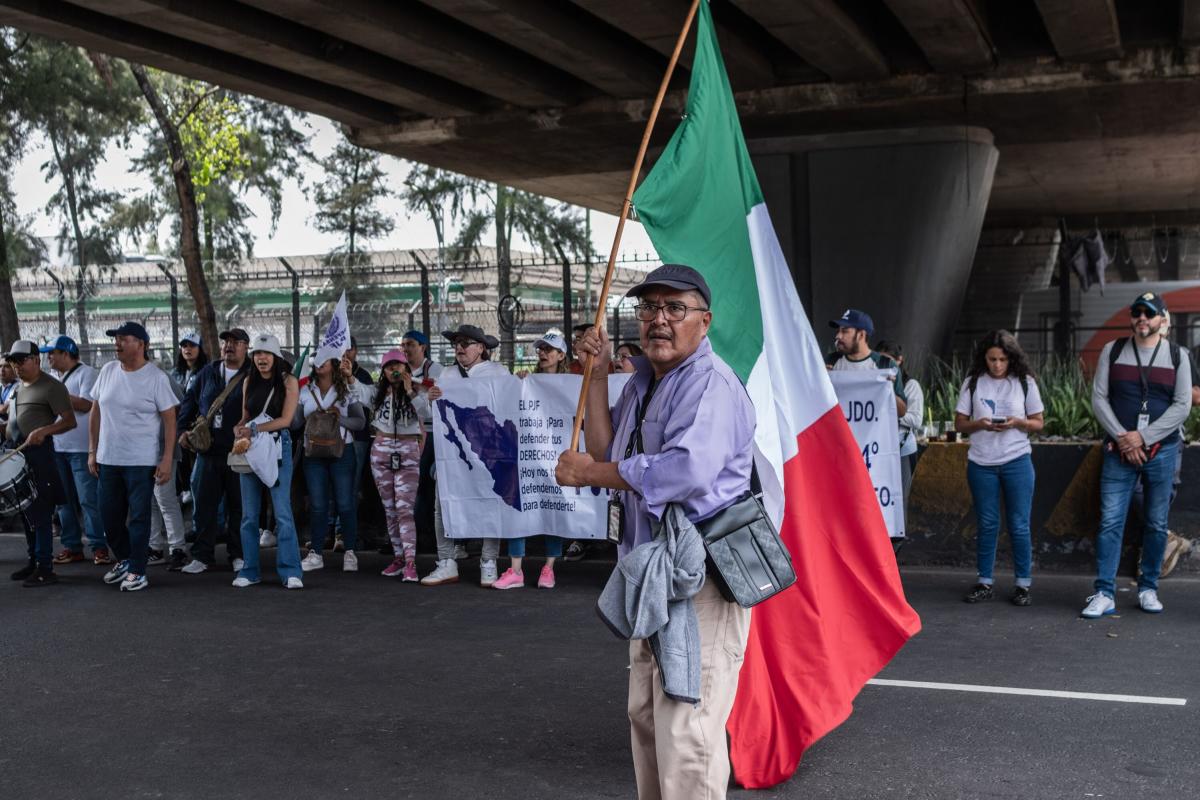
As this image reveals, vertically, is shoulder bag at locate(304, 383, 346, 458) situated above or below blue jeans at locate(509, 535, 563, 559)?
above

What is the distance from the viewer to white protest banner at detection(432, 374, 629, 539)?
9883 mm

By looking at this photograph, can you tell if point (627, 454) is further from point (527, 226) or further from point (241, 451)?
point (527, 226)

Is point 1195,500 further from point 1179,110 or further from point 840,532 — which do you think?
point 1179,110

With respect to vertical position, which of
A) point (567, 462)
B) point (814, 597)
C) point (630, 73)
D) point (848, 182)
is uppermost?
point (630, 73)

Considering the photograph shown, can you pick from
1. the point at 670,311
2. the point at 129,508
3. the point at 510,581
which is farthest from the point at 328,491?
the point at 670,311

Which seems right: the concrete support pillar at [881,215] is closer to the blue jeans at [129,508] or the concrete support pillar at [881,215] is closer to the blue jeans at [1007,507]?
the blue jeans at [1007,507]

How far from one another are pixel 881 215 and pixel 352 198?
26.2m

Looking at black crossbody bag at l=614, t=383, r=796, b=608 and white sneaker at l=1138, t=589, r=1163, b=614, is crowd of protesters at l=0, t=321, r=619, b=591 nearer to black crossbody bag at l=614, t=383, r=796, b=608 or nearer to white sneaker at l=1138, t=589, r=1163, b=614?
white sneaker at l=1138, t=589, r=1163, b=614

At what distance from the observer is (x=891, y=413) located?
8906 millimetres

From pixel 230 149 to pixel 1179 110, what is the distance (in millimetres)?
15604

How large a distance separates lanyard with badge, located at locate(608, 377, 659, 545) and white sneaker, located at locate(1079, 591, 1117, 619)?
17.0ft

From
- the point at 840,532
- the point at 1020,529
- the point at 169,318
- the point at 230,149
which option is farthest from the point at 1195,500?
the point at 169,318

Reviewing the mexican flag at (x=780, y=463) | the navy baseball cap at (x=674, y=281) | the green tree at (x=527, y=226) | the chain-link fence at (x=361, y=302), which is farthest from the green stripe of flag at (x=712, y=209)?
the green tree at (x=527, y=226)

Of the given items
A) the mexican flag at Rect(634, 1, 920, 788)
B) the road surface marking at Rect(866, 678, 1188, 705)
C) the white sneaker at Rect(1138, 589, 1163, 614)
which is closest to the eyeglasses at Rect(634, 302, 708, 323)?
the mexican flag at Rect(634, 1, 920, 788)
